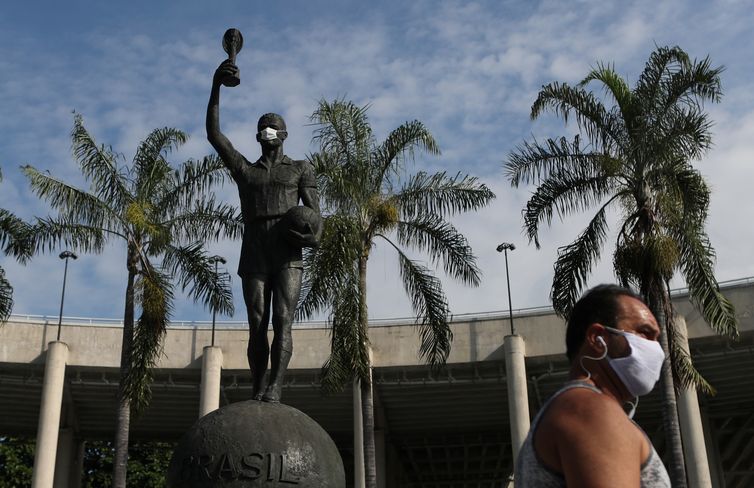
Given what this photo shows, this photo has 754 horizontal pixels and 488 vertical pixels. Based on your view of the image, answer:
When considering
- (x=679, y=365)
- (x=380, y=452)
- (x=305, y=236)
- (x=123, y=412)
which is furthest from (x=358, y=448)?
(x=305, y=236)

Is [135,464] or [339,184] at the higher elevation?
[339,184]

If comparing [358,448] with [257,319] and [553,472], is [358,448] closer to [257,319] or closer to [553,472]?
[257,319]

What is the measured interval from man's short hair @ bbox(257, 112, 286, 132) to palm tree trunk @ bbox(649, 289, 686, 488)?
960 centimetres

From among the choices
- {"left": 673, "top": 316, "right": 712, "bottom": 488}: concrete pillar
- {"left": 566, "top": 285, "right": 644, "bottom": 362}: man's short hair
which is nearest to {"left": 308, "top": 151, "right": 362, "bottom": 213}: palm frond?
{"left": 673, "top": 316, "right": 712, "bottom": 488}: concrete pillar

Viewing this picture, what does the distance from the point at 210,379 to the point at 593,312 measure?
90.3ft

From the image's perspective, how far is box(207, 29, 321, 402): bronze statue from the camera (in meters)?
Answer: 7.75

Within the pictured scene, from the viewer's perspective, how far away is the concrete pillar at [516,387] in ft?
92.8

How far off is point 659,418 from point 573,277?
62.5 feet

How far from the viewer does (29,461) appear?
40.9 meters

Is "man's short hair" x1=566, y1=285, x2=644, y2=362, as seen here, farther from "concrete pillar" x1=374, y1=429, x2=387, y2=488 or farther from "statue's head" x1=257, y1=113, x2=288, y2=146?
"concrete pillar" x1=374, y1=429, x2=387, y2=488

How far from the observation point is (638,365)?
104 inches

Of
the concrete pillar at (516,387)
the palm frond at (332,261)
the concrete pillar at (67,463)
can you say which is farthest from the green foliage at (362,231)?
the concrete pillar at (67,463)

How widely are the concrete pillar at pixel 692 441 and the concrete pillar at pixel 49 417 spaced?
18478 mm

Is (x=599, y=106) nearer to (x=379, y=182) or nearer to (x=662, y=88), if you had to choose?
(x=662, y=88)
